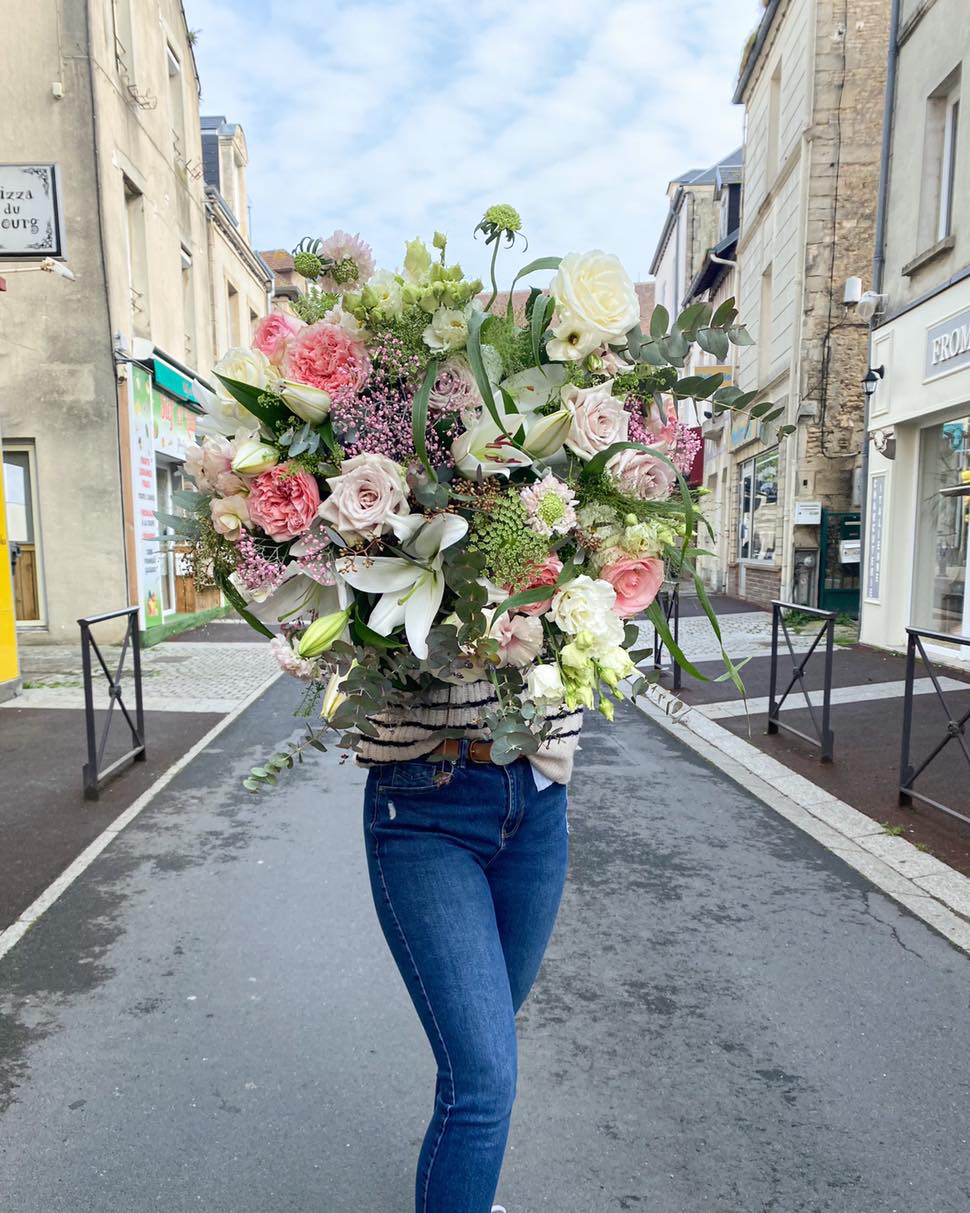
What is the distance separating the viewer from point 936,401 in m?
10.1

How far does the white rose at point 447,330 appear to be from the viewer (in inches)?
57.1

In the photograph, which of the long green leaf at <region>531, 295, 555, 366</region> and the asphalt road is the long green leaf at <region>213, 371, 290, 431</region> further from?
the asphalt road

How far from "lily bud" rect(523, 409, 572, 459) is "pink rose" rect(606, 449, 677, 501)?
100 mm

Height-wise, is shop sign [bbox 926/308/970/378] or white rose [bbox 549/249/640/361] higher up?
shop sign [bbox 926/308/970/378]

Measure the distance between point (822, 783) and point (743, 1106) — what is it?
367 centimetres

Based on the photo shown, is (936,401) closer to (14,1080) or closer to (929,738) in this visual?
(929,738)

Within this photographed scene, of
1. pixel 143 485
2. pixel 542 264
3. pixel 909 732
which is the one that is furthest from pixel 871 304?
pixel 542 264

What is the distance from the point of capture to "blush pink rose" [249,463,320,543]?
1.46 m

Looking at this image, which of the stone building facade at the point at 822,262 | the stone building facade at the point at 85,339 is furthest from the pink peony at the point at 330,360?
the stone building facade at the point at 822,262

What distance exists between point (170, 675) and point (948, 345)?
9.52m

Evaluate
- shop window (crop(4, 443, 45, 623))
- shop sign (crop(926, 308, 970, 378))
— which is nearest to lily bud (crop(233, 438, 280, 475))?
shop sign (crop(926, 308, 970, 378))

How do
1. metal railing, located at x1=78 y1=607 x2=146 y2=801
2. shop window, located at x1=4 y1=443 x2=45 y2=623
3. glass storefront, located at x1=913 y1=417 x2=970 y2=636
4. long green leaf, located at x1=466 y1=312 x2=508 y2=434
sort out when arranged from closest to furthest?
1. long green leaf, located at x1=466 y1=312 x2=508 y2=434
2. metal railing, located at x1=78 y1=607 x2=146 y2=801
3. glass storefront, located at x1=913 y1=417 x2=970 y2=636
4. shop window, located at x1=4 y1=443 x2=45 y2=623

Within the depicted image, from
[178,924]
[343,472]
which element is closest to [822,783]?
[178,924]

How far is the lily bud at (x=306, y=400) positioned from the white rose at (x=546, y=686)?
0.56 meters
